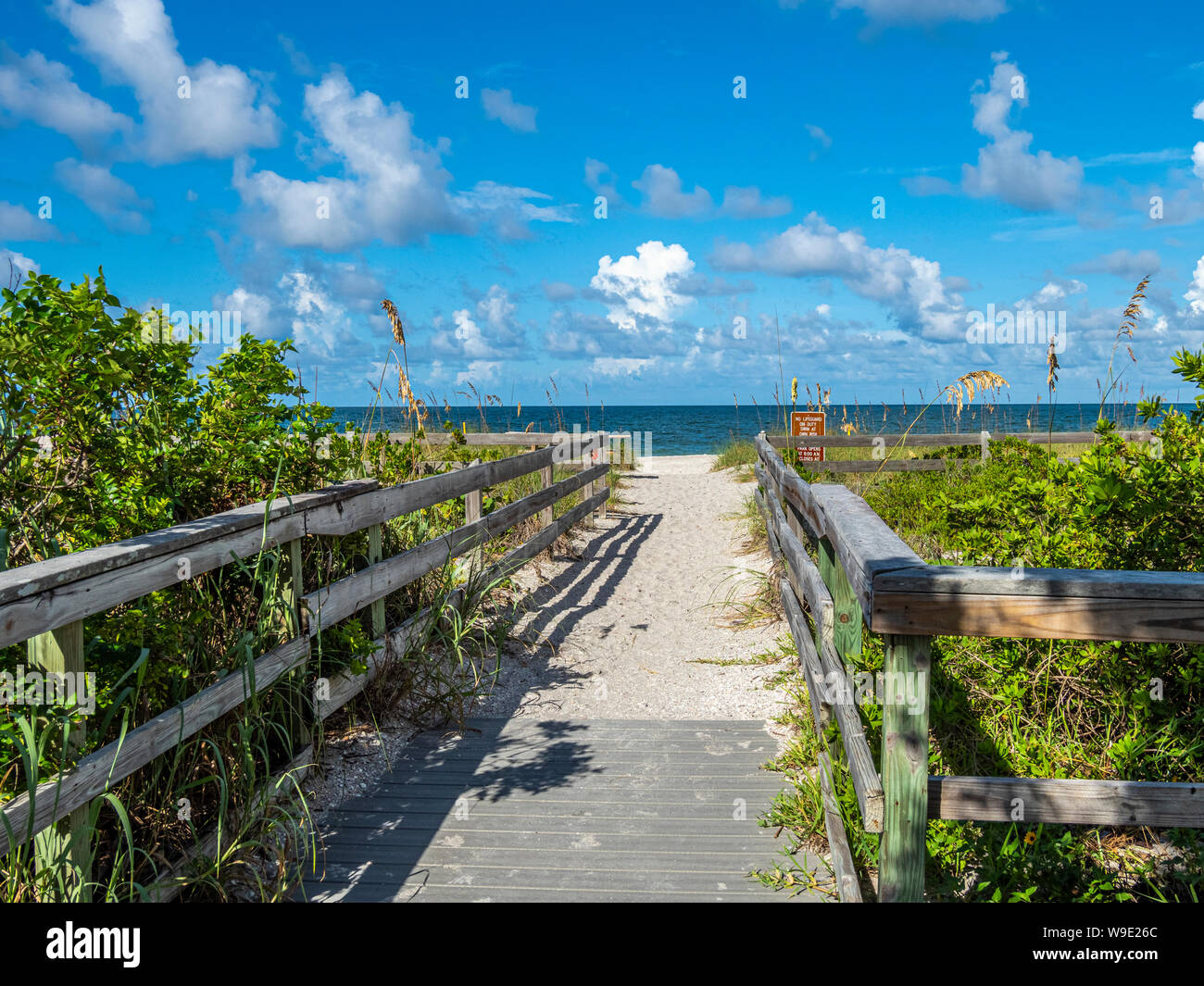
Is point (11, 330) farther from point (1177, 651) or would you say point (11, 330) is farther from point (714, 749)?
point (1177, 651)

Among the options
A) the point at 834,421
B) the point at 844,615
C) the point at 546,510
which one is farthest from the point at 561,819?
the point at 834,421

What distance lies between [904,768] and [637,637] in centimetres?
459

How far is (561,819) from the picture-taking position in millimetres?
3564

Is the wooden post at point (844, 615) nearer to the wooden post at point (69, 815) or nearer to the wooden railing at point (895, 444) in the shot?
the wooden post at point (69, 815)

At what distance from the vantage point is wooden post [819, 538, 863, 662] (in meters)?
3.43

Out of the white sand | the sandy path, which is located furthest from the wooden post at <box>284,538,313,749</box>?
the sandy path

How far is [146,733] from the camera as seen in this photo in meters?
2.65

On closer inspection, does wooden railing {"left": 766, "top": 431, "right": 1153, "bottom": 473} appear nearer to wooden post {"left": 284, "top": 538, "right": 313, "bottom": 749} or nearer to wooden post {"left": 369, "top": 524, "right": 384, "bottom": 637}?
wooden post {"left": 369, "top": 524, "right": 384, "bottom": 637}

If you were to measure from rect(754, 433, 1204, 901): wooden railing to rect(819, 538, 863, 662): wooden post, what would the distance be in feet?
2.30

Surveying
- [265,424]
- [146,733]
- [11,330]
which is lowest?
[146,733]
